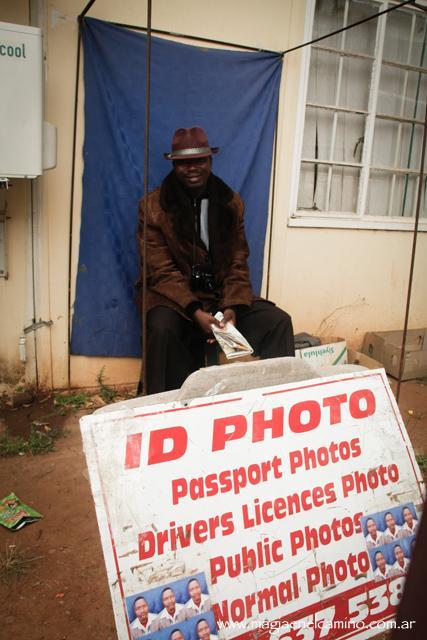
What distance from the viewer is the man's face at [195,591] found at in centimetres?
102

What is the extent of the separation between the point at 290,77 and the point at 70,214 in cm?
187

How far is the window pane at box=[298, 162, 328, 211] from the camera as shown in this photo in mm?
3645

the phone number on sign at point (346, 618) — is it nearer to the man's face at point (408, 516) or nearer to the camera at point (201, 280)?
the man's face at point (408, 516)

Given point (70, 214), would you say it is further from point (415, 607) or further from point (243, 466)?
point (415, 607)

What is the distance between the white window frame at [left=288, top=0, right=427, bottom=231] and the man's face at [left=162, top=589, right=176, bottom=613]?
2.95m

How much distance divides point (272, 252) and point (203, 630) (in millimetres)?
2836

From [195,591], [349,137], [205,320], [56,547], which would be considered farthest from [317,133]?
[195,591]

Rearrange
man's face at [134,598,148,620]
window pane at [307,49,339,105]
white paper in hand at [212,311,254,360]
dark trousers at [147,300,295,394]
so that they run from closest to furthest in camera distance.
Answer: man's face at [134,598,148,620], white paper in hand at [212,311,254,360], dark trousers at [147,300,295,394], window pane at [307,49,339,105]

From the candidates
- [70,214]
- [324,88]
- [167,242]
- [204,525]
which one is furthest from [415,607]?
[324,88]

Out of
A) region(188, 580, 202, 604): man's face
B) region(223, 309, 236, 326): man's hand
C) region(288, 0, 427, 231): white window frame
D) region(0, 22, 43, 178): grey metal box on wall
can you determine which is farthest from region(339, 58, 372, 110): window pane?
region(188, 580, 202, 604): man's face

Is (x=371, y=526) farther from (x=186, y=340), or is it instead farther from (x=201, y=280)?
(x=201, y=280)

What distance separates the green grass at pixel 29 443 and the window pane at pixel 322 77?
305 cm

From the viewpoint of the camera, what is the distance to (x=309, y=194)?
369 centimetres

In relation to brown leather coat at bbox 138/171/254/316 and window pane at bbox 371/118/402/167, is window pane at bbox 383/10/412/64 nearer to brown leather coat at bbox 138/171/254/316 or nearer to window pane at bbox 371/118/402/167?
window pane at bbox 371/118/402/167
